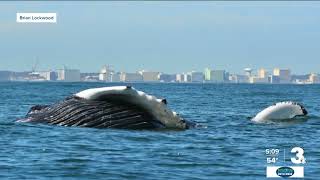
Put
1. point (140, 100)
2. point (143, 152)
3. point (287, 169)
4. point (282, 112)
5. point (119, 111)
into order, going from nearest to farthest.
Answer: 1. point (287, 169)
2. point (143, 152)
3. point (140, 100)
4. point (119, 111)
5. point (282, 112)

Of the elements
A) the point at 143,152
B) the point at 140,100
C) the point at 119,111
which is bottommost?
the point at 143,152

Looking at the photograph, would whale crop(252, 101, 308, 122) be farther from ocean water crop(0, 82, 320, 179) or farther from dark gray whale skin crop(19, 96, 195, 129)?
dark gray whale skin crop(19, 96, 195, 129)

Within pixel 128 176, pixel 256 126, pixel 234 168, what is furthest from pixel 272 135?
pixel 128 176

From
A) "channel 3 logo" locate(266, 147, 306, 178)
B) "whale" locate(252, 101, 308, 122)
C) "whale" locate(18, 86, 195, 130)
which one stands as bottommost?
"channel 3 logo" locate(266, 147, 306, 178)

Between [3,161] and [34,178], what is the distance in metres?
2.04

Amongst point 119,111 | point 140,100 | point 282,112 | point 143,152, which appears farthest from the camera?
point 282,112

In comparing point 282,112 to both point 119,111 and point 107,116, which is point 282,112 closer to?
point 119,111

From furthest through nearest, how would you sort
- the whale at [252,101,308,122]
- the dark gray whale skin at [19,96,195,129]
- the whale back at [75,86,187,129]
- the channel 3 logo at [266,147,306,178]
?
the whale at [252,101,308,122] → the dark gray whale skin at [19,96,195,129] → the whale back at [75,86,187,129] → the channel 3 logo at [266,147,306,178]

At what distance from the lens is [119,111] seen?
21.3 meters

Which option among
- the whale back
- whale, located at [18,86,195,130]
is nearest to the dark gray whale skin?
whale, located at [18,86,195,130]

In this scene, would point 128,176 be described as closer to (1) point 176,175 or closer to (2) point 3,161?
(1) point 176,175

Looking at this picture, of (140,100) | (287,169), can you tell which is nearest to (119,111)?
(140,100)

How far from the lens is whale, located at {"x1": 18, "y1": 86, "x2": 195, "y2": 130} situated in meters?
20.9

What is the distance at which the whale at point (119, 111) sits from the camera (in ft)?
68.7
